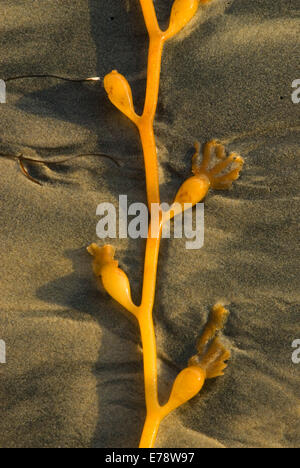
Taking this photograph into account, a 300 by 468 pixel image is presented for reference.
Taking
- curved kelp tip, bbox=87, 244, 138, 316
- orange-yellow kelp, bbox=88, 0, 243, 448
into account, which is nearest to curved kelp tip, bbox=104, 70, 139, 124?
orange-yellow kelp, bbox=88, 0, 243, 448

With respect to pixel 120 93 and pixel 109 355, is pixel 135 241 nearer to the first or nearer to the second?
pixel 109 355

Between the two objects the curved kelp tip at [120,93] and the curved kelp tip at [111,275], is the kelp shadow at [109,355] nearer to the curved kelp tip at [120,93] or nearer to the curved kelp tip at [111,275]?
the curved kelp tip at [111,275]

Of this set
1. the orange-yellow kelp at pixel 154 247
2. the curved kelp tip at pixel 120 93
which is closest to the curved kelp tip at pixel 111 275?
the orange-yellow kelp at pixel 154 247

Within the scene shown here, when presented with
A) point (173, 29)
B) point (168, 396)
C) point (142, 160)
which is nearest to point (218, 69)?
point (173, 29)

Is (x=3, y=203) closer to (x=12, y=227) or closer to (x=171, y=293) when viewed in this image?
(x=12, y=227)

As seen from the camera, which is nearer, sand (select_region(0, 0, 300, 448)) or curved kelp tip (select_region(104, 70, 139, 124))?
sand (select_region(0, 0, 300, 448))

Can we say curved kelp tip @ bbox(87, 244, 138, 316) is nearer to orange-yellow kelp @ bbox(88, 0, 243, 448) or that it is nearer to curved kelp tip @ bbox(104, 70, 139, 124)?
orange-yellow kelp @ bbox(88, 0, 243, 448)
